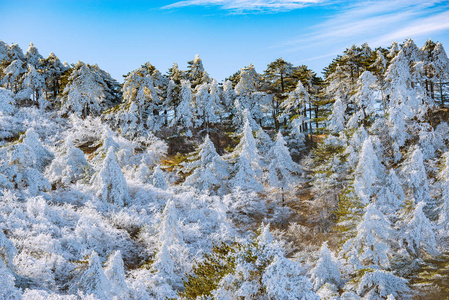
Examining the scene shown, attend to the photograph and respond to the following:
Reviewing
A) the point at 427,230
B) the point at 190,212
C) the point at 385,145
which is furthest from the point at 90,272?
the point at 385,145

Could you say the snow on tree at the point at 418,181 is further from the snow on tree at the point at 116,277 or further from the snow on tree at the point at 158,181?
the snow on tree at the point at 116,277

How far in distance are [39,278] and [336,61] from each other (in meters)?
42.5

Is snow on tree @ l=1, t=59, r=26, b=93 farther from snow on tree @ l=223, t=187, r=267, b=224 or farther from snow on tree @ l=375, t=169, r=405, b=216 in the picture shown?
snow on tree @ l=375, t=169, r=405, b=216

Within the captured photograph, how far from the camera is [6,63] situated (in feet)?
175

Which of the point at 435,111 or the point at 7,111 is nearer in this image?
the point at 7,111

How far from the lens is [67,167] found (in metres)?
22.6

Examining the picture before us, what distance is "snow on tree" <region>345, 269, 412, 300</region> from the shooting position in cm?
1404

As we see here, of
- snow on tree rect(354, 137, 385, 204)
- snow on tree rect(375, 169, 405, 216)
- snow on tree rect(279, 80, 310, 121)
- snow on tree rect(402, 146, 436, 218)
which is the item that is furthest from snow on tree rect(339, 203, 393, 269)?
snow on tree rect(279, 80, 310, 121)

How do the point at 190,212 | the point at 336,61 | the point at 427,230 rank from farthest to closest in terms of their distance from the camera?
1. the point at 336,61
2. the point at 190,212
3. the point at 427,230

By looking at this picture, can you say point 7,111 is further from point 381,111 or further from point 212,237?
point 381,111

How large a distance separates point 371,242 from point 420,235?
2.89 m

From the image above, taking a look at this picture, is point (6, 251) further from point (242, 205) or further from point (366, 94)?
point (366, 94)

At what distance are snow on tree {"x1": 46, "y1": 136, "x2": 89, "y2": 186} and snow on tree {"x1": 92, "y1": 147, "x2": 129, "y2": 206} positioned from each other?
2.30 meters

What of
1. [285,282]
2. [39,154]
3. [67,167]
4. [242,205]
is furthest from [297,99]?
[285,282]
